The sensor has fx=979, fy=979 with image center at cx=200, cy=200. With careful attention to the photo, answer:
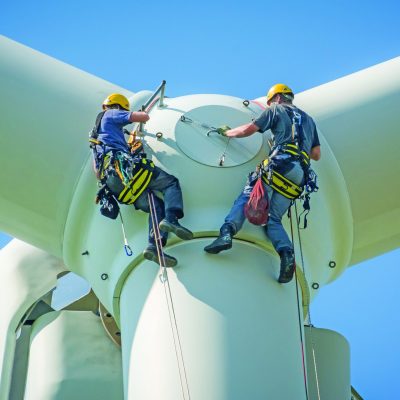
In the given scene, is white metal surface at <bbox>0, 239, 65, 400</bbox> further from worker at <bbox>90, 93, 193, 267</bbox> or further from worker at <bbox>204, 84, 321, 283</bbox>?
worker at <bbox>204, 84, 321, 283</bbox>

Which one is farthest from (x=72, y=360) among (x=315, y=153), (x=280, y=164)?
(x=315, y=153)

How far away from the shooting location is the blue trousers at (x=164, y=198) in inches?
365

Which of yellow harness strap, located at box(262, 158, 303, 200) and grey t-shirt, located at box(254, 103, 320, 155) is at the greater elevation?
grey t-shirt, located at box(254, 103, 320, 155)

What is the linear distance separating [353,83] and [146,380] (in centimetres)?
436

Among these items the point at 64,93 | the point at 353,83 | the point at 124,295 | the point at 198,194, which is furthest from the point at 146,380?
the point at 353,83

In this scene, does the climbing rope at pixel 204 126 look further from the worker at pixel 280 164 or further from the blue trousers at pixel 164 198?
the blue trousers at pixel 164 198

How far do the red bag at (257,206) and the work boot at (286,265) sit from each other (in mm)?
379

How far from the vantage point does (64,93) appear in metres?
10.4

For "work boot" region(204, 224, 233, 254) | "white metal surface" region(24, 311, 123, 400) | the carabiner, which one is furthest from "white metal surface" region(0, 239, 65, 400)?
"work boot" region(204, 224, 233, 254)

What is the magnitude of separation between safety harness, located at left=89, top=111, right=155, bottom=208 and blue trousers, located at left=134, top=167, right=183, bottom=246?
0.26 ft

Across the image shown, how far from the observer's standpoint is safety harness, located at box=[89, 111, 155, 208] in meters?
9.29

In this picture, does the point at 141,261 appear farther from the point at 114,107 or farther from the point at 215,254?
the point at 114,107

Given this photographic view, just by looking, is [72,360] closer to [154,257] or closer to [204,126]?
[154,257]

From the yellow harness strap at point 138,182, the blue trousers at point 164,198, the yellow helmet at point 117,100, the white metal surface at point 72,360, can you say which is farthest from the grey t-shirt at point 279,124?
the white metal surface at point 72,360
